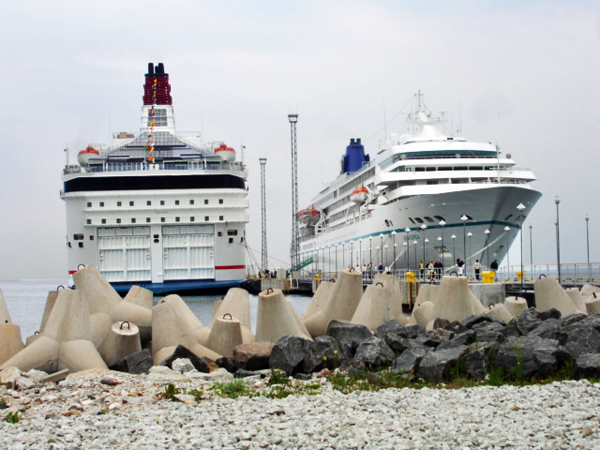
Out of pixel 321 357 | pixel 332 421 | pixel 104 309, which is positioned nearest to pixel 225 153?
pixel 104 309

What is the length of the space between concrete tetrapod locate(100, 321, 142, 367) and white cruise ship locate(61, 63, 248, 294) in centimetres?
4123

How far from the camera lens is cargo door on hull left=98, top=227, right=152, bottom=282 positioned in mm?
57594

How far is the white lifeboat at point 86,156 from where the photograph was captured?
61844 mm

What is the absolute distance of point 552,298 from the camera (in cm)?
2022

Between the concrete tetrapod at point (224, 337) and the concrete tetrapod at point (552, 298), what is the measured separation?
29.1ft

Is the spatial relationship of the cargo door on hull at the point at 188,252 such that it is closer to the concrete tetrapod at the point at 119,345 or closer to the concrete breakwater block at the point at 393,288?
the concrete breakwater block at the point at 393,288

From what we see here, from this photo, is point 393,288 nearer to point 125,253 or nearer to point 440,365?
point 440,365

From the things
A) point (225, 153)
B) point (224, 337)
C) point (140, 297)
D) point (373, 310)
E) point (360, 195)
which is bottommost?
point (224, 337)

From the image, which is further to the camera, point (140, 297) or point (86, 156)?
point (86, 156)

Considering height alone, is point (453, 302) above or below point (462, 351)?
above

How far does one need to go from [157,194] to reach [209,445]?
52131mm

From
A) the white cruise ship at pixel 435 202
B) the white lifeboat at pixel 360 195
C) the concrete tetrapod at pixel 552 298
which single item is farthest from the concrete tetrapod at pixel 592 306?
the white lifeboat at pixel 360 195

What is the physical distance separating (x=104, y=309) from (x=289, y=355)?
7054 millimetres

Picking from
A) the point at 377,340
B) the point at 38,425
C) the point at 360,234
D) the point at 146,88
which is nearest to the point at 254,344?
the point at 377,340
